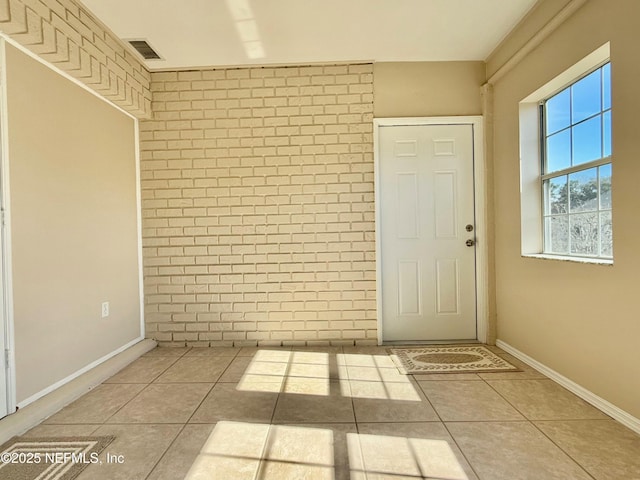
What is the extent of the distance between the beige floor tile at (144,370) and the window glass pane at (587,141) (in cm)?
341

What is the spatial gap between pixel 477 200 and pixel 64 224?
342cm

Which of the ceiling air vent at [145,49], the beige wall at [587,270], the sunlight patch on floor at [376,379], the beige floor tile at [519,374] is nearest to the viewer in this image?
the beige wall at [587,270]

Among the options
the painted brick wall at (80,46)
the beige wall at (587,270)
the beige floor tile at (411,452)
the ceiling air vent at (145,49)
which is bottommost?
the beige floor tile at (411,452)

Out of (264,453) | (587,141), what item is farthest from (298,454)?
(587,141)

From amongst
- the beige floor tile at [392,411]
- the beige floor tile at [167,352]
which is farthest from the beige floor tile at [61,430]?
the beige floor tile at [392,411]

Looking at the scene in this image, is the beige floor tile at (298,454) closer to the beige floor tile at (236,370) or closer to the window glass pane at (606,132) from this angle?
the beige floor tile at (236,370)

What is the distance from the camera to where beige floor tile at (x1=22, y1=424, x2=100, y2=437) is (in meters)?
1.89

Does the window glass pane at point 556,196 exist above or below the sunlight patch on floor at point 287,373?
above

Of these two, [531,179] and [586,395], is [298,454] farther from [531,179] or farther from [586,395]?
[531,179]

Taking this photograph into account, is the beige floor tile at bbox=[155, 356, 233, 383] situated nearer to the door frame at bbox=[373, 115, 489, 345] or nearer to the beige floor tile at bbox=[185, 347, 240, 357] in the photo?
the beige floor tile at bbox=[185, 347, 240, 357]

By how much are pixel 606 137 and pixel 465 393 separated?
182 cm

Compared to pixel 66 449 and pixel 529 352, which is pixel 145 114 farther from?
pixel 529 352

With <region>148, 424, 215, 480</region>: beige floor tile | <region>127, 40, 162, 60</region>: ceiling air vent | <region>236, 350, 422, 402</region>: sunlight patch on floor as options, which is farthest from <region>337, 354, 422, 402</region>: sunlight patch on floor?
<region>127, 40, 162, 60</region>: ceiling air vent

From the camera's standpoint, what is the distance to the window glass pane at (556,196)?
248 cm
